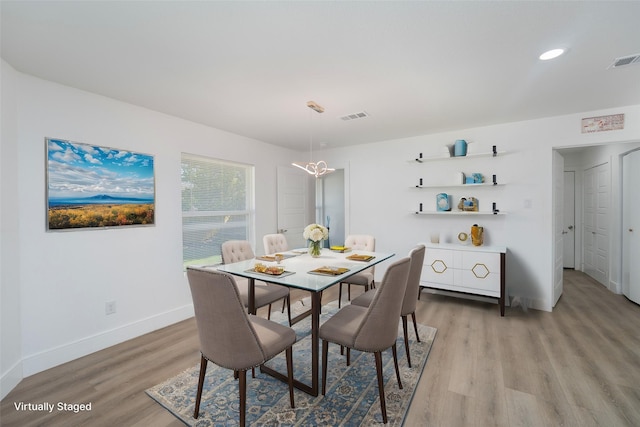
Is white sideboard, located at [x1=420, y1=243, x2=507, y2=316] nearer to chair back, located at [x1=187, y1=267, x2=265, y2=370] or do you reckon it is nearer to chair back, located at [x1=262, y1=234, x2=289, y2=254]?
chair back, located at [x1=262, y1=234, x2=289, y2=254]

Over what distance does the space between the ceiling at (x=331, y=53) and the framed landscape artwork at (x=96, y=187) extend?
1.93 feet

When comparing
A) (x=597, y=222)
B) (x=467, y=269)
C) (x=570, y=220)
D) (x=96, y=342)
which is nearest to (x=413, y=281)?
(x=467, y=269)

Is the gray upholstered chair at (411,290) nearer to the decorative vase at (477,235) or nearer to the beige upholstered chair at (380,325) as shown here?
the beige upholstered chair at (380,325)

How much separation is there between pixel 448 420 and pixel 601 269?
487cm

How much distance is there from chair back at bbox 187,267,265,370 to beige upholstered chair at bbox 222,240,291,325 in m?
0.97

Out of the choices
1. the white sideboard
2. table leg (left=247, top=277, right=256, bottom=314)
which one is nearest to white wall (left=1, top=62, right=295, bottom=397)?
table leg (left=247, top=277, right=256, bottom=314)

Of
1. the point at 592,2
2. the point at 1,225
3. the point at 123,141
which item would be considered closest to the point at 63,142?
the point at 123,141

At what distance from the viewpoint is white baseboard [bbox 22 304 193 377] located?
2266 mm

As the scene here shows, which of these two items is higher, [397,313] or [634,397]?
[397,313]

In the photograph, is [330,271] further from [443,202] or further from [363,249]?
[443,202]

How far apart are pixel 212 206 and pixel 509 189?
4.05 metres

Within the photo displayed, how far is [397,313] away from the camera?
6.11ft

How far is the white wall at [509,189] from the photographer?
11.3 feet

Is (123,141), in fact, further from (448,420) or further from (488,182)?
Answer: (488,182)
